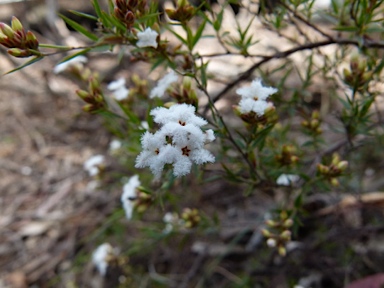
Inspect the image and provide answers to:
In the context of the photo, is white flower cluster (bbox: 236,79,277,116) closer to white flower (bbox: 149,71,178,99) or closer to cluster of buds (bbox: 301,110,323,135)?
white flower (bbox: 149,71,178,99)

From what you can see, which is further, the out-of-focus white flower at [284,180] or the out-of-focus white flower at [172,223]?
the out-of-focus white flower at [172,223]

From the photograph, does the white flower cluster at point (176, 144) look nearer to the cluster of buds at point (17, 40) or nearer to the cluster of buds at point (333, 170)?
the cluster of buds at point (17, 40)

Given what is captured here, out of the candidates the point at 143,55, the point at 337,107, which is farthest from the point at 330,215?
the point at 143,55

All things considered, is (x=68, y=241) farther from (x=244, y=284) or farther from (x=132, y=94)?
(x=132, y=94)

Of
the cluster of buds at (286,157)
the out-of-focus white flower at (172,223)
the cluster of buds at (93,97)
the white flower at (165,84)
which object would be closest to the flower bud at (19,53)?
the cluster of buds at (93,97)

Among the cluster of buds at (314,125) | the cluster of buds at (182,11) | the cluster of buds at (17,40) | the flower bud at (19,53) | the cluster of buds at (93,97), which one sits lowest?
the flower bud at (19,53)

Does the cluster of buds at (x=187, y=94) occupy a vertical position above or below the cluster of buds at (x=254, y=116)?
above

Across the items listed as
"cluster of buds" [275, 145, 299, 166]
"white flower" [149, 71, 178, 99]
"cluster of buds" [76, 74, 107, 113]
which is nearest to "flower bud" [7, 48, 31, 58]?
"cluster of buds" [76, 74, 107, 113]
